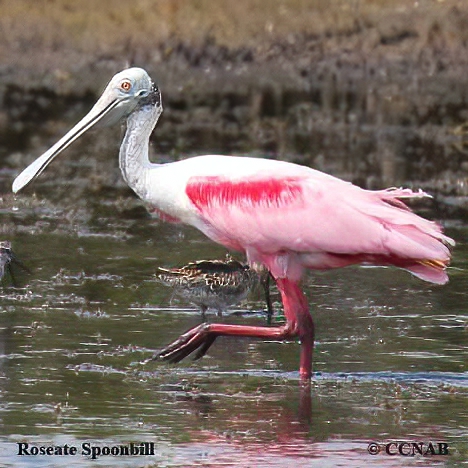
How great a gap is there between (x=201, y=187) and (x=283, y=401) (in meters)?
1.42

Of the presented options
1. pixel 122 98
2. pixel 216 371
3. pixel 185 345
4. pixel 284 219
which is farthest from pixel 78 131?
pixel 216 371

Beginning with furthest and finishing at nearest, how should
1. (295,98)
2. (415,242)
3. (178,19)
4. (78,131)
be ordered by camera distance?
(178,19) → (295,98) → (78,131) → (415,242)

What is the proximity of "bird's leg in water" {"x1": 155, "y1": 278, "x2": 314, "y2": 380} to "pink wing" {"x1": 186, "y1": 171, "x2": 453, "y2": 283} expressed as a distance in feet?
0.52

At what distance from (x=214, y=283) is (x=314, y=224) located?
65.4 inches

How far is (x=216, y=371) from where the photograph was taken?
9484 millimetres

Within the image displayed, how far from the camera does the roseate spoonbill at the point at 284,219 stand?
936 centimetres

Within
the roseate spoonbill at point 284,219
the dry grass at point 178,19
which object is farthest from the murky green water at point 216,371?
the dry grass at point 178,19

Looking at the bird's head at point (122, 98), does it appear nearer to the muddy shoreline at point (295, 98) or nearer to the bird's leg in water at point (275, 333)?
the bird's leg in water at point (275, 333)

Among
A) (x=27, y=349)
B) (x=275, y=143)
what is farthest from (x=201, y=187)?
(x=275, y=143)

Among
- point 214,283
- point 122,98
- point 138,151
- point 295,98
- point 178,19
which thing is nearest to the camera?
point 138,151

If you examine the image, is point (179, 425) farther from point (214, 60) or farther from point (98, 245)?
point (214, 60)

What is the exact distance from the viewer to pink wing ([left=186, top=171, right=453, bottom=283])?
9352 millimetres

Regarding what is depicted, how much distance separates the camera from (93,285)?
11961 millimetres

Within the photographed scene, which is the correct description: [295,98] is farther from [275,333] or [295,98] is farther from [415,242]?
[415,242]
